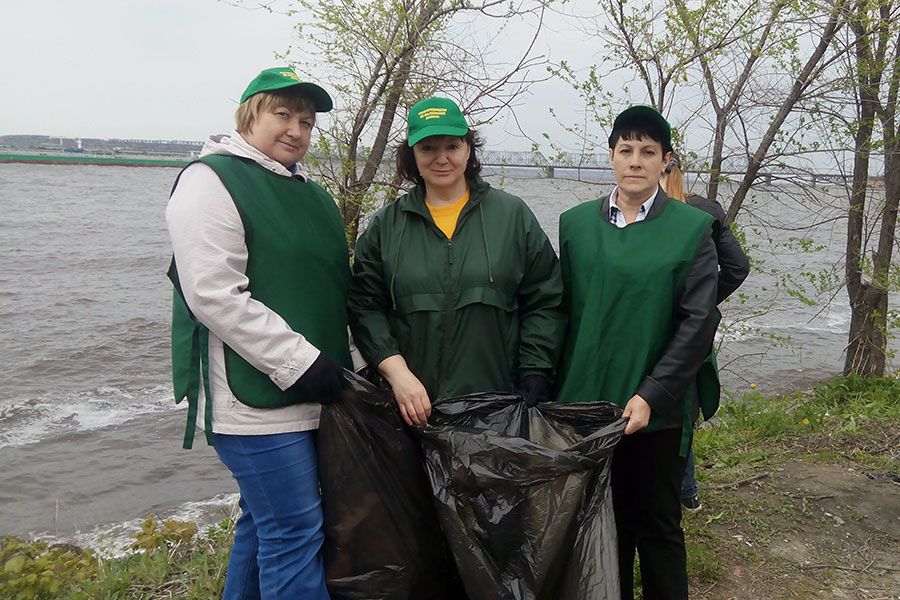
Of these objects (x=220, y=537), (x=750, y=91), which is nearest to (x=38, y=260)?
(x=220, y=537)

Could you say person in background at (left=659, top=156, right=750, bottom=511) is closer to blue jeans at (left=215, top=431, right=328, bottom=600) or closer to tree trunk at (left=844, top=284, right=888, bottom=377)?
blue jeans at (left=215, top=431, right=328, bottom=600)

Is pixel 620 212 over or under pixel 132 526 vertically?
over

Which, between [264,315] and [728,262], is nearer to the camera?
[264,315]

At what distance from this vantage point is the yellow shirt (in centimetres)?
217

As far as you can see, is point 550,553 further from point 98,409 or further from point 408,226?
point 98,409

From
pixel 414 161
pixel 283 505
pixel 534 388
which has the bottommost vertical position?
pixel 283 505

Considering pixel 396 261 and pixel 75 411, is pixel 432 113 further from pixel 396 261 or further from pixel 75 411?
pixel 75 411

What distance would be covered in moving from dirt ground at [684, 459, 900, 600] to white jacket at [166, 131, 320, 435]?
1899mm

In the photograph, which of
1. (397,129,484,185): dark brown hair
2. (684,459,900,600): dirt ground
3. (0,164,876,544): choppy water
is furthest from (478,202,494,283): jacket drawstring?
(0,164,876,544): choppy water

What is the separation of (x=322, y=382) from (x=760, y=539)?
2.28 meters

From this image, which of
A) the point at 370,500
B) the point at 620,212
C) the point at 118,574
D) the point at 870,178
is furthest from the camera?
the point at 870,178

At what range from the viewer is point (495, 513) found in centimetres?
189

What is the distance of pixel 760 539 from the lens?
10.1ft

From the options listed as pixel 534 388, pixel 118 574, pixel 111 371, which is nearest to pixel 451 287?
pixel 534 388
